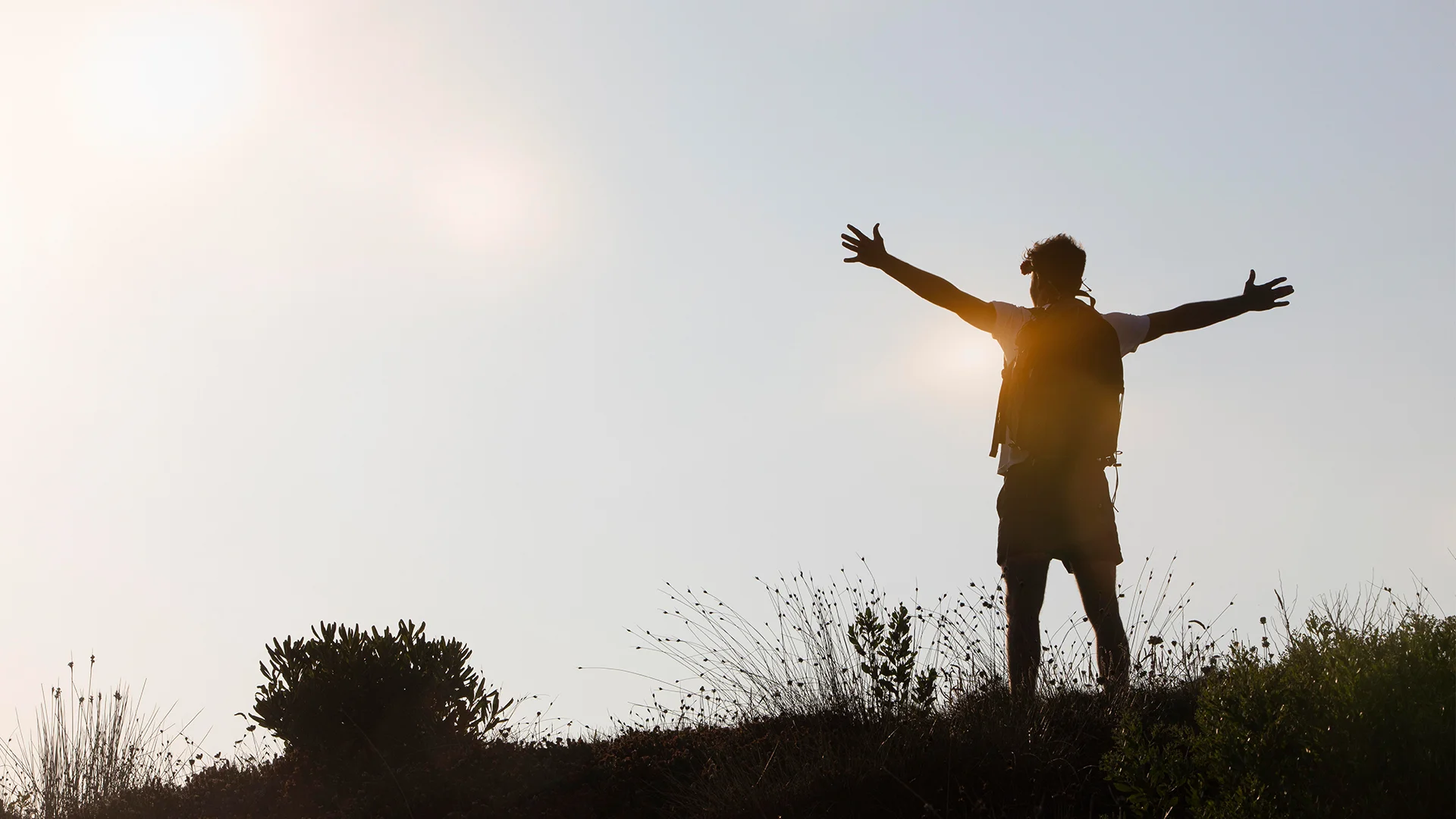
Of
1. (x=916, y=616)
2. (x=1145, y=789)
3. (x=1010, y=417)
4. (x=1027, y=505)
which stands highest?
(x=1010, y=417)

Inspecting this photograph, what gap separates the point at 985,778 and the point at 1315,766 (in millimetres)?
1368

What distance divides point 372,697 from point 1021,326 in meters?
4.16

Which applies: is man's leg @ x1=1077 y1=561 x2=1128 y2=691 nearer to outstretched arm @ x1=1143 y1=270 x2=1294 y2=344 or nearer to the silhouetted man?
the silhouetted man

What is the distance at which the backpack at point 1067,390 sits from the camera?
5086 millimetres

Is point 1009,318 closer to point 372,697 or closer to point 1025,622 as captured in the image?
point 1025,622

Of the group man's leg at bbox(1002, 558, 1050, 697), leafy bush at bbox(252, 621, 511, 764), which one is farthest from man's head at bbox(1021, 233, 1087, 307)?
leafy bush at bbox(252, 621, 511, 764)

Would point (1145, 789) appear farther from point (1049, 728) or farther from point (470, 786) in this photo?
point (470, 786)

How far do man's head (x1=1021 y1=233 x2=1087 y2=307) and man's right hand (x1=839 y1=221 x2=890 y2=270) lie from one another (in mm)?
686

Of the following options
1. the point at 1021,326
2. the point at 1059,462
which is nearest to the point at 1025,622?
the point at 1059,462

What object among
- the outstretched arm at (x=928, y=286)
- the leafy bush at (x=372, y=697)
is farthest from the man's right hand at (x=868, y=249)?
the leafy bush at (x=372, y=697)

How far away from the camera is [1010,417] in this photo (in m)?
5.25

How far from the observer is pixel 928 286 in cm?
541

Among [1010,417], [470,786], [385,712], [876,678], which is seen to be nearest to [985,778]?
[876,678]

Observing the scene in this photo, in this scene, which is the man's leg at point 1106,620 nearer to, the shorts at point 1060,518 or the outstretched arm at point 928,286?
the shorts at point 1060,518
